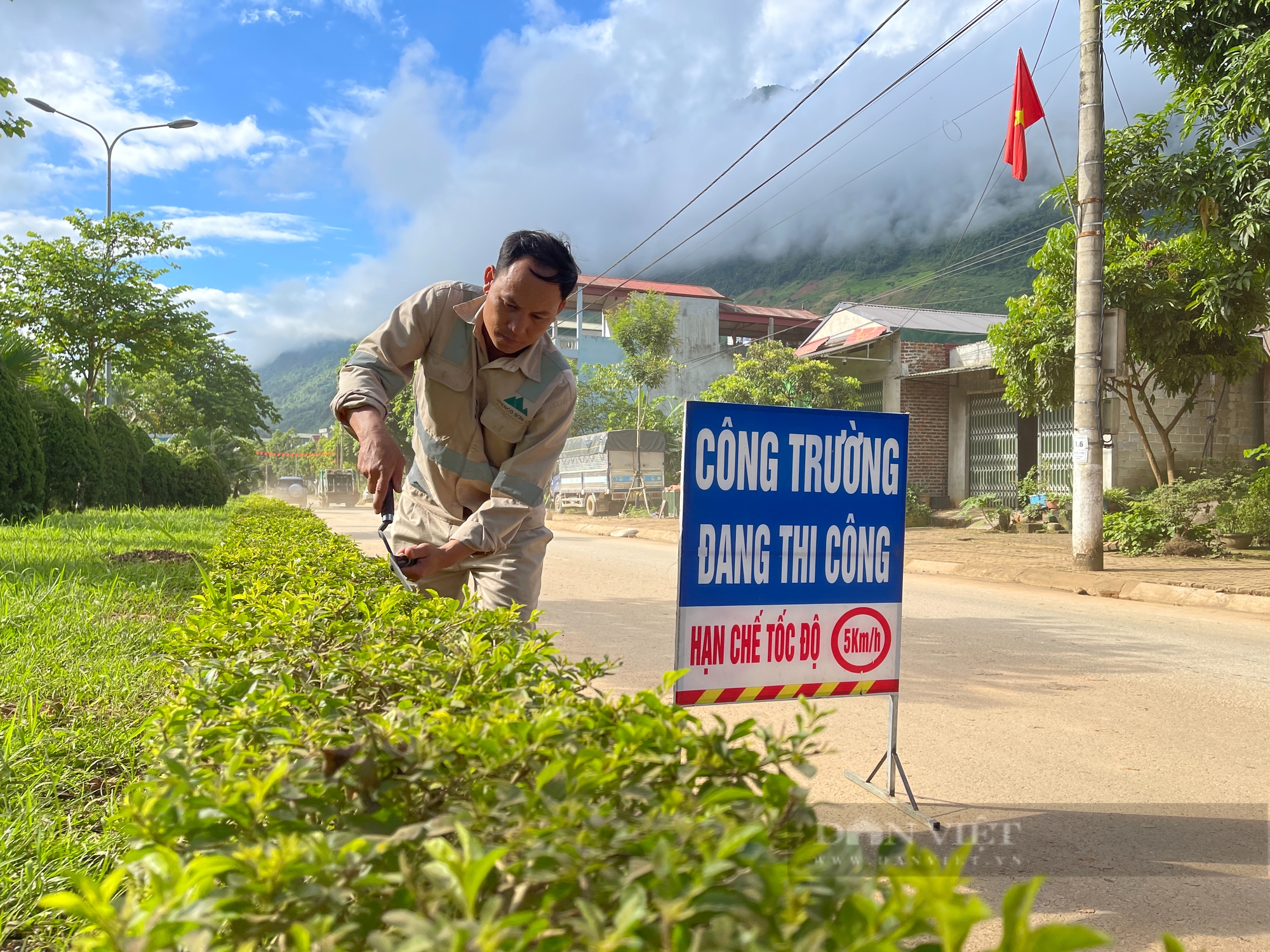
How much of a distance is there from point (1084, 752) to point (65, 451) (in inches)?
573

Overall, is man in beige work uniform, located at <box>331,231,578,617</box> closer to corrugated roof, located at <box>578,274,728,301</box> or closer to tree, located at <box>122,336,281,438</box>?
tree, located at <box>122,336,281,438</box>

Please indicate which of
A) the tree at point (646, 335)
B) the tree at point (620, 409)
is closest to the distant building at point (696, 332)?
the tree at point (620, 409)

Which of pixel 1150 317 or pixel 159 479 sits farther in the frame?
pixel 159 479

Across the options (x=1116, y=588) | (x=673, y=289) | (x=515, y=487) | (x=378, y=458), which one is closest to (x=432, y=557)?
(x=515, y=487)

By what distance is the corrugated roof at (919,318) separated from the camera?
26.3 metres

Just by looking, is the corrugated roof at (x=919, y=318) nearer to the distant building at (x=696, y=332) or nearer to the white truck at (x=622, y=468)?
the white truck at (x=622, y=468)

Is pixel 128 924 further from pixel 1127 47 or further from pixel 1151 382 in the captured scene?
pixel 1151 382

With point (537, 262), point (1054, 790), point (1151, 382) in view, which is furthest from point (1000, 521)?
point (537, 262)

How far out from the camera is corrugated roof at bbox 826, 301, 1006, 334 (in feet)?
86.3

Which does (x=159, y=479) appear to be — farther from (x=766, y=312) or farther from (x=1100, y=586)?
(x=766, y=312)

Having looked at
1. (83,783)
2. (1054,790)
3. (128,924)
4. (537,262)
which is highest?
(537,262)

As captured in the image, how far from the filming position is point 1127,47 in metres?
10.5

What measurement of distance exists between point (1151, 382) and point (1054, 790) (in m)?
17.8

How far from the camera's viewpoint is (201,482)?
2178cm
